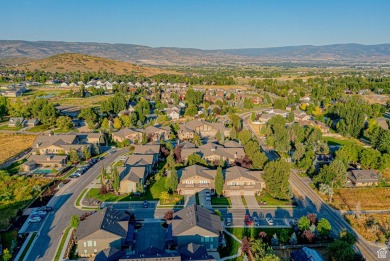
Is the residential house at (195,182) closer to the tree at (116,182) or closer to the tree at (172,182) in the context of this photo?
the tree at (172,182)

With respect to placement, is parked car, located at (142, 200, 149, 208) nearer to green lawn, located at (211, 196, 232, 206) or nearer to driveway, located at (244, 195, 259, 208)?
green lawn, located at (211, 196, 232, 206)

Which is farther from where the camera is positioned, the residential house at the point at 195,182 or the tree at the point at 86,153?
the tree at the point at 86,153

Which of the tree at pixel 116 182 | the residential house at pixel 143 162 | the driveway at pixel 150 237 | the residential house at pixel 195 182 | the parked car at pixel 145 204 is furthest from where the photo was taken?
the residential house at pixel 143 162

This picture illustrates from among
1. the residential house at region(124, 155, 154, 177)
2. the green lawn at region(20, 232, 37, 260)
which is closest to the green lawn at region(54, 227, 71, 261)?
the green lawn at region(20, 232, 37, 260)

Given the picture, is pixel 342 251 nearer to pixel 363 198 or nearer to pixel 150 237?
pixel 363 198

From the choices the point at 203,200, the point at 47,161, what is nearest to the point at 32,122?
the point at 47,161

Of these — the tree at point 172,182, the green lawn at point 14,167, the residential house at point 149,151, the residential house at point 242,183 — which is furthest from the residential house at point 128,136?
the residential house at point 242,183
